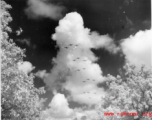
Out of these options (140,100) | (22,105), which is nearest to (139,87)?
(140,100)

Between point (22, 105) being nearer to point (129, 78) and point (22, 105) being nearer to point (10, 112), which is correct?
point (10, 112)

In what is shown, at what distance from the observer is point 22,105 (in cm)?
1296

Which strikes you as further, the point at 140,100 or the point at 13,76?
the point at 140,100

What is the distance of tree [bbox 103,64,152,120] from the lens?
17.8 meters

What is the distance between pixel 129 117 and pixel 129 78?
4603 mm

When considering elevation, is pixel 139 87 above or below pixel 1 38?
below

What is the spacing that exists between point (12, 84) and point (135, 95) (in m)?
12.3

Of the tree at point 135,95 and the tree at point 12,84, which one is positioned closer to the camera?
the tree at point 12,84

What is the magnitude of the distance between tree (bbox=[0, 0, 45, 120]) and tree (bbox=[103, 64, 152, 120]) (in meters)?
8.93

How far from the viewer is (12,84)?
11.4 m

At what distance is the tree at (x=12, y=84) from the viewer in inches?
448

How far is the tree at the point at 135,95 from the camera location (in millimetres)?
17812

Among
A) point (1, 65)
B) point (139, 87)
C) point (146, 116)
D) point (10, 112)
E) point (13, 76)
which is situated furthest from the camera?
point (139, 87)

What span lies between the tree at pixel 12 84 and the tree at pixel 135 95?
29.3 feet
